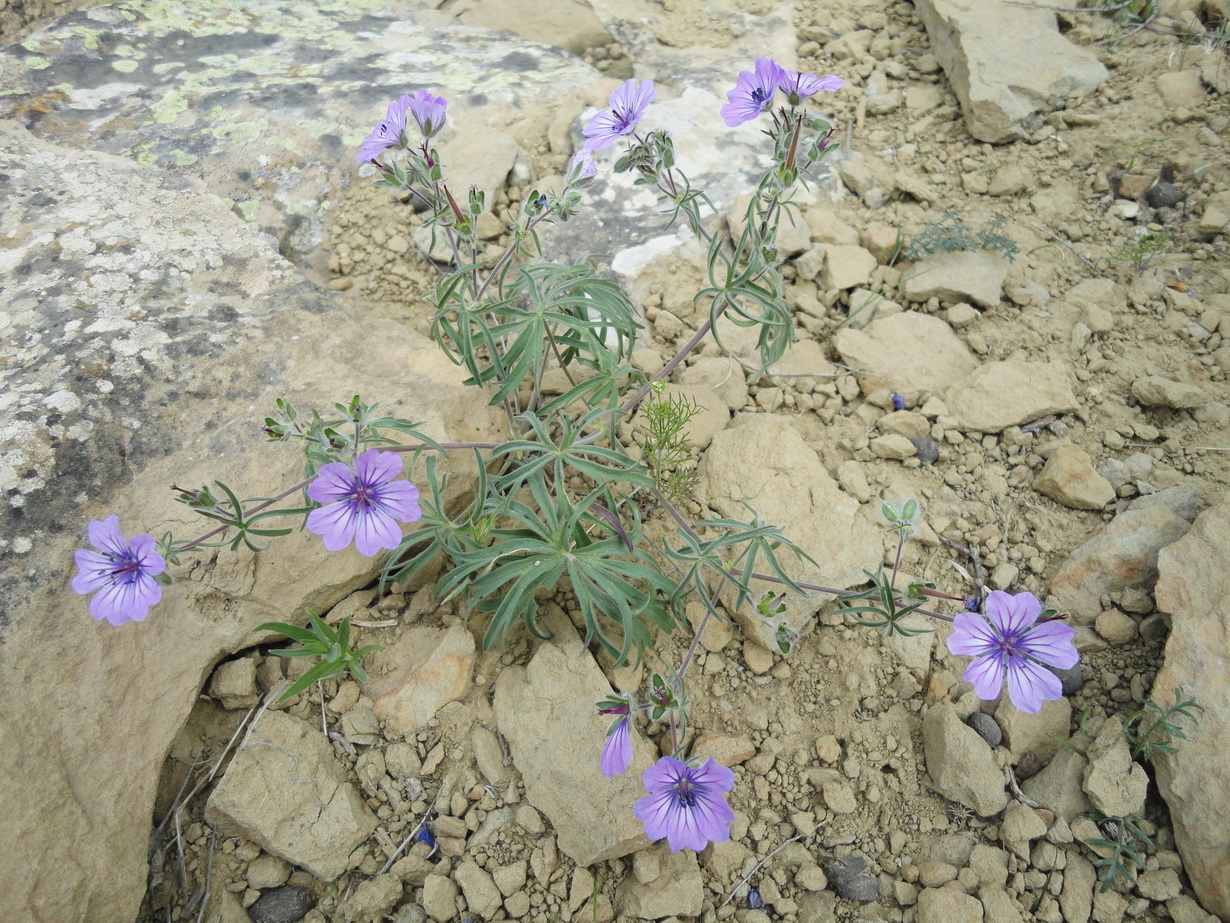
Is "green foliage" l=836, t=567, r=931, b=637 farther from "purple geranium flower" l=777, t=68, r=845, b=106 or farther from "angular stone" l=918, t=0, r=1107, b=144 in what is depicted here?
"angular stone" l=918, t=0, r=1107, b=144

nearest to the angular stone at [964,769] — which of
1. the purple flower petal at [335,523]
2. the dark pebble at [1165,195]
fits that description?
the purple flower petal at [335,523]

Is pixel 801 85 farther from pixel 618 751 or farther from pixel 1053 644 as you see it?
pixel 618 751

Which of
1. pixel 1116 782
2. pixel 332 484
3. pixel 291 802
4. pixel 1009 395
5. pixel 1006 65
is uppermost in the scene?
pixel 1006 65

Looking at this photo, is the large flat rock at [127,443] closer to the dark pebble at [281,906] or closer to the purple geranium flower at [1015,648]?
the dark pebble at [281,906]

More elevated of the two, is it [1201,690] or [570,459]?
[570,459]

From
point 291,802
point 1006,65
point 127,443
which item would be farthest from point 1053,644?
point 1006,65

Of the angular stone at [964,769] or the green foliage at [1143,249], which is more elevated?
the green foliage at [1143,249]
